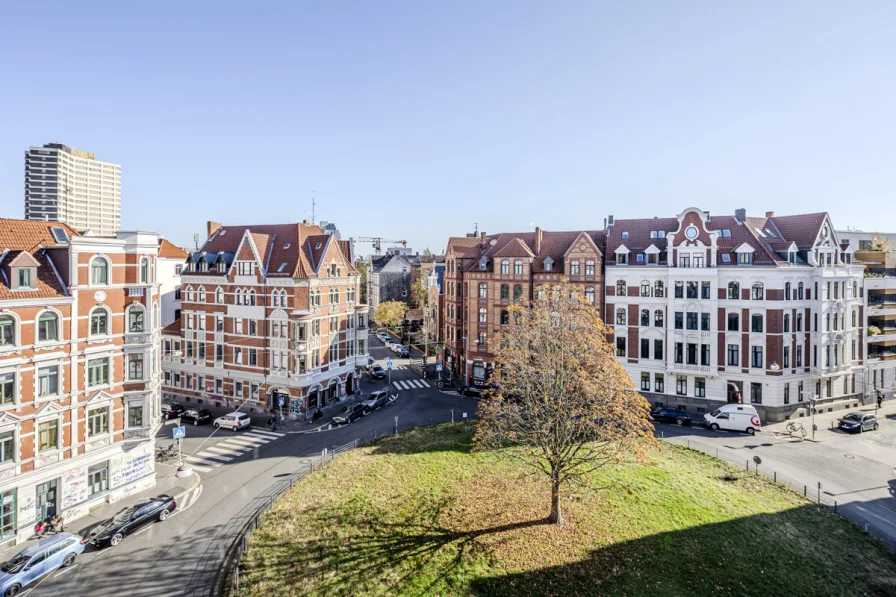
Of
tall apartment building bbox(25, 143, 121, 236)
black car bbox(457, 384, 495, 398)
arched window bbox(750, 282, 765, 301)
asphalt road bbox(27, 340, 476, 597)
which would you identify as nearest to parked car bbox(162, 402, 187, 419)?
asphalt road bbox(27, 340, 476, 597)

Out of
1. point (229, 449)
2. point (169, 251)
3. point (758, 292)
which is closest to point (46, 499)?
point (229, 449)

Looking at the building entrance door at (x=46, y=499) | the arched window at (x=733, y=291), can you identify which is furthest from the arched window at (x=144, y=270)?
the arched window at (x=733, y=291)

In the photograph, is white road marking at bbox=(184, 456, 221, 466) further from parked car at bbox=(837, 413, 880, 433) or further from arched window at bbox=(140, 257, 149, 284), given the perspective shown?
parked car at bbox=(837, 413, 880, 433)

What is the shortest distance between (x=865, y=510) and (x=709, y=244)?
25648 millimetres

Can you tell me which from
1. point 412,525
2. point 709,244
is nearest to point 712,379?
point 709,244

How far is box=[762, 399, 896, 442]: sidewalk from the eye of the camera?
41.0m

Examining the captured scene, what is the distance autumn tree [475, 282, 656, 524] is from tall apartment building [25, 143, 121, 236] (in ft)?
205

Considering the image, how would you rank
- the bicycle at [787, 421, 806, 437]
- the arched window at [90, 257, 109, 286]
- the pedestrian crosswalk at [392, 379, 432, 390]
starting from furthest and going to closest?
the pedestrian crosswalk at [392, 379, 432, 390] < the bicycle at [787, 421, 806, 437] < the arched window at [90, 257, 109, 286]

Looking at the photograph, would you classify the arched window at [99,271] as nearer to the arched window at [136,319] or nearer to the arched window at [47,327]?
the arched window at [136,319]

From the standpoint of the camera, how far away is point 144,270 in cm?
3131

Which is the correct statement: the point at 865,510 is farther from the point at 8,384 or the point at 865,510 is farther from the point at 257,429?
the point at 8,384

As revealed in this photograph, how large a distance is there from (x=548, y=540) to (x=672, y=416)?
87.0 feet

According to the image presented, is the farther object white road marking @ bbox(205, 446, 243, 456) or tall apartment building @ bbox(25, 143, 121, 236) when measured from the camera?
tall apartment building @ bbox(25, 143, 121, 236)

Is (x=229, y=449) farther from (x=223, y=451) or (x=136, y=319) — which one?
(x=136, y=319)
